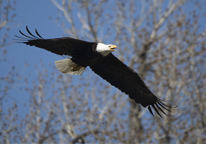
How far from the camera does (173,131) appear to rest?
10.0 metres

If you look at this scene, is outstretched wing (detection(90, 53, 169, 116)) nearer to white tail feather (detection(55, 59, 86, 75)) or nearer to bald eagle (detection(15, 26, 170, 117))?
bald eagle (detection(15, 26, 170, 117))

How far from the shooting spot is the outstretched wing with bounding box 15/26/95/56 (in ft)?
22.4

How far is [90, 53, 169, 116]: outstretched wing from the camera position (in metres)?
8.02

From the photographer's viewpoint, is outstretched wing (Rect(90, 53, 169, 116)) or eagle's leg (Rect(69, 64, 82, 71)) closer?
eagle's leg (Rect(69, 64, 82, 71))

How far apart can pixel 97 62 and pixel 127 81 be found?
3.60 ft

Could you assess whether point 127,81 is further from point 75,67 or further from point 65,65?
point 65,65

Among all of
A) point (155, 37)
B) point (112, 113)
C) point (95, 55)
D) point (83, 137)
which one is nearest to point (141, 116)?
point (112, 113)

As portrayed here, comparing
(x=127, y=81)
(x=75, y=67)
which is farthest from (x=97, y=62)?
(x=127, y=81)

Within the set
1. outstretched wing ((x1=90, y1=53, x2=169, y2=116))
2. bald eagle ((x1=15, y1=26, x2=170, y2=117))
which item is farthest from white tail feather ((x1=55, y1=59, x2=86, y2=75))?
outstretched wing ((x1=90, y1=53, x2=169, y2=116))

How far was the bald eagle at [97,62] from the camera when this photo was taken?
22.8ft

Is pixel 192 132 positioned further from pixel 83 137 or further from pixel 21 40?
pixel 21 40

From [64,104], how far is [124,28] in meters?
4.07

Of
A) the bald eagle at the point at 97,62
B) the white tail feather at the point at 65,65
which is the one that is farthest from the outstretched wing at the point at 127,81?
the white tail feather at the point at 65,65

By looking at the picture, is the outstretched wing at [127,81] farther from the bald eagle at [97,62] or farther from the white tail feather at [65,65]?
the white tail feather at [65,65]
